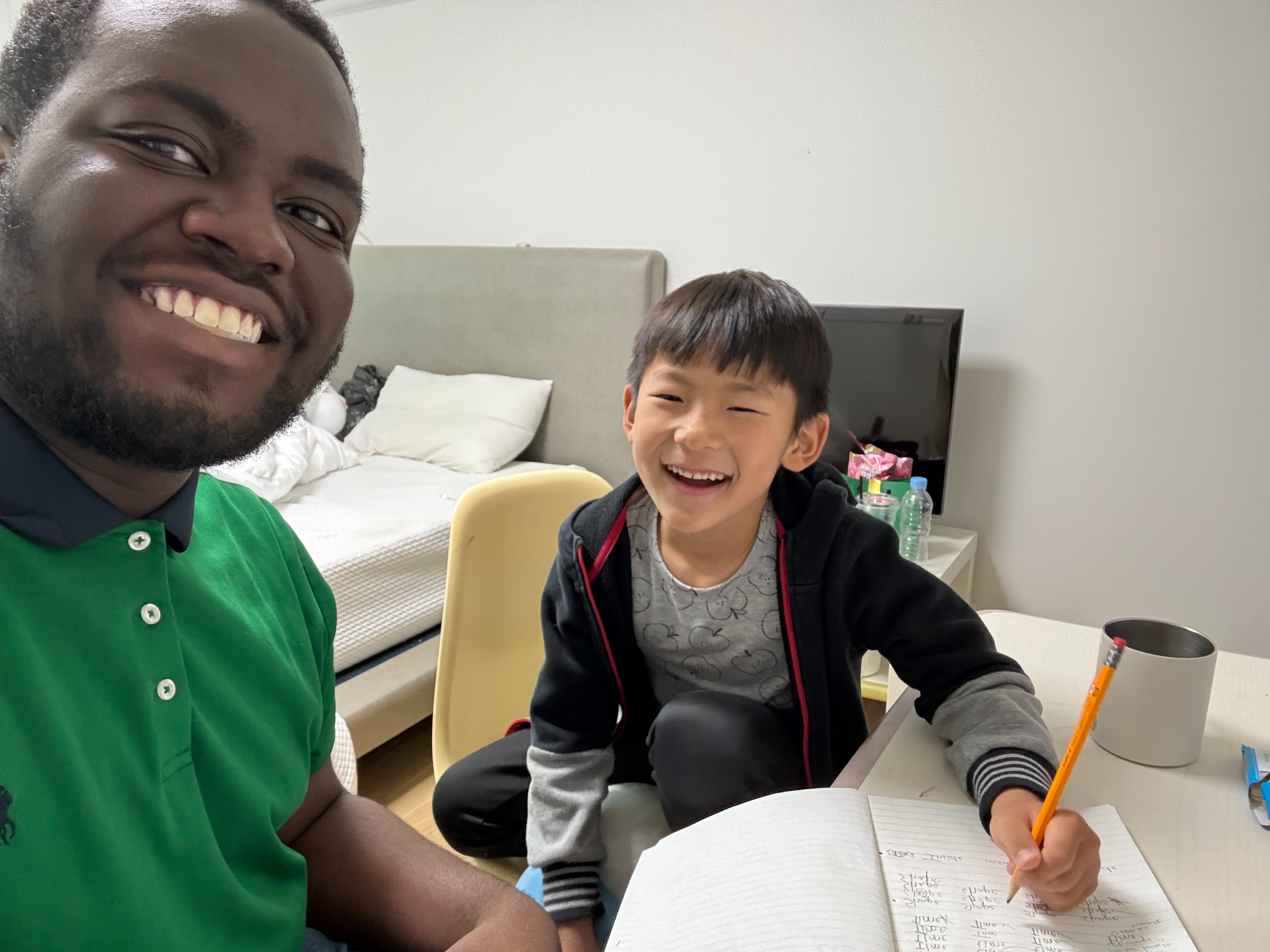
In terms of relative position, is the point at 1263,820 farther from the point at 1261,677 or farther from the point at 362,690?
the point at 362,690

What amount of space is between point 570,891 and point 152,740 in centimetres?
52

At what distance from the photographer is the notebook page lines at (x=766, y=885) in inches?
21.0

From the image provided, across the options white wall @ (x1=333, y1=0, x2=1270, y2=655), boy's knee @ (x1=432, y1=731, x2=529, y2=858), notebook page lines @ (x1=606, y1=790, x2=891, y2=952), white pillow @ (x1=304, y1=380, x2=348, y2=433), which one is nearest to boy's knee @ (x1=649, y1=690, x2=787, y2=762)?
notebook page lines @ (x1=606, y1=790, x2=891, y2=952)

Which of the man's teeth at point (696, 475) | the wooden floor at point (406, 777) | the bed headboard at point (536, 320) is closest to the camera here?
the man's teeth at point (696, 475)

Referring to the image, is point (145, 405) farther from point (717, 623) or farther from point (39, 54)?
point (717, 623)

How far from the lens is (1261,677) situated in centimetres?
92

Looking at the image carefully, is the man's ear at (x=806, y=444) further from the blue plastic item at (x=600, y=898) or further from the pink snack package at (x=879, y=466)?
the pink snack package at (x=879, y=466)

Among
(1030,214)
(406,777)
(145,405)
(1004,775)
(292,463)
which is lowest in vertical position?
(406,777)

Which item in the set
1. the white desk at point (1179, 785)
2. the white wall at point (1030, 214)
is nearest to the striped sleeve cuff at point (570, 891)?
the white desk at point (1179, 785)

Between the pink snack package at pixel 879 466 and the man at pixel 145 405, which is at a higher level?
the man at pixel 145 405

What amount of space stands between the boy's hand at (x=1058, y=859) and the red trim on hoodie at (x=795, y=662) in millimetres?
378

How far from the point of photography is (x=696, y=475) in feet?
3.34

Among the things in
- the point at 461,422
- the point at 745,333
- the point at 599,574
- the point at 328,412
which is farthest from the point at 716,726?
the point at 328,412

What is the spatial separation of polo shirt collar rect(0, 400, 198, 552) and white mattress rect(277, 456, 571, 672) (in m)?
1.30
